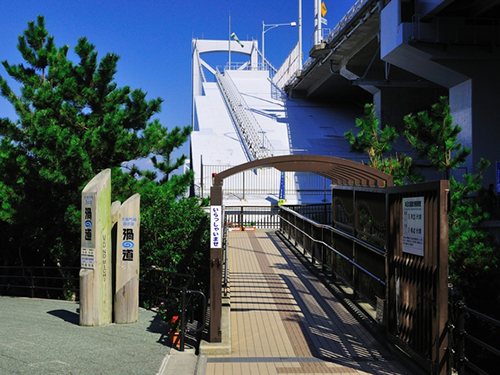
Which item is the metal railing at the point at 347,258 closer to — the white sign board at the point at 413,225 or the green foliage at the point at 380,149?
the white sign board at the point at 413,225

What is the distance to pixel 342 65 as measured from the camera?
3344 cm

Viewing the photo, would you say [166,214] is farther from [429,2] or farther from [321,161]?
[429,2]

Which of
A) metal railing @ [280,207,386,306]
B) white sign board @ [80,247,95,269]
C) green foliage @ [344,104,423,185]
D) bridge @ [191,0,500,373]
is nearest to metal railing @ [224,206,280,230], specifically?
bridge @ [191,0,500,373]

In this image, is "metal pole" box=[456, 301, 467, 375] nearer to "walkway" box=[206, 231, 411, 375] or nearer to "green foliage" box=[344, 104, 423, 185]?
"walkway" box=[206, 231, 411, 375]

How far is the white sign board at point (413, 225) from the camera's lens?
5707 mm

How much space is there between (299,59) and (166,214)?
1388 inches

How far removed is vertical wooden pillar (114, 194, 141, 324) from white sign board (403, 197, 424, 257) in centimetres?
476

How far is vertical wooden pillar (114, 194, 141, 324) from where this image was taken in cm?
879

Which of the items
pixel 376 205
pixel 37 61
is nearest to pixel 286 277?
pixel 376 205

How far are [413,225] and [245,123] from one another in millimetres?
36427

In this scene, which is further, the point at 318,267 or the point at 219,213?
the point at 318,267

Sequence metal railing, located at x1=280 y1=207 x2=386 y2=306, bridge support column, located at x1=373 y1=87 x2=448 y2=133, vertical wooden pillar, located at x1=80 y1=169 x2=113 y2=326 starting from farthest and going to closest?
1. bridge support column, located at x1=373 y1=87 x2=448 y2=133
2. vertical wooden pillar, located at x1=80 y1=169 x2=113 y2=326
3. metal railing, located at x1=280 y1=207 x2=386 y2=306

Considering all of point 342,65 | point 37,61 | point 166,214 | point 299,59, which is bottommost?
point 166,214

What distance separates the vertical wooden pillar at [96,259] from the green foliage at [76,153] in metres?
3.10
